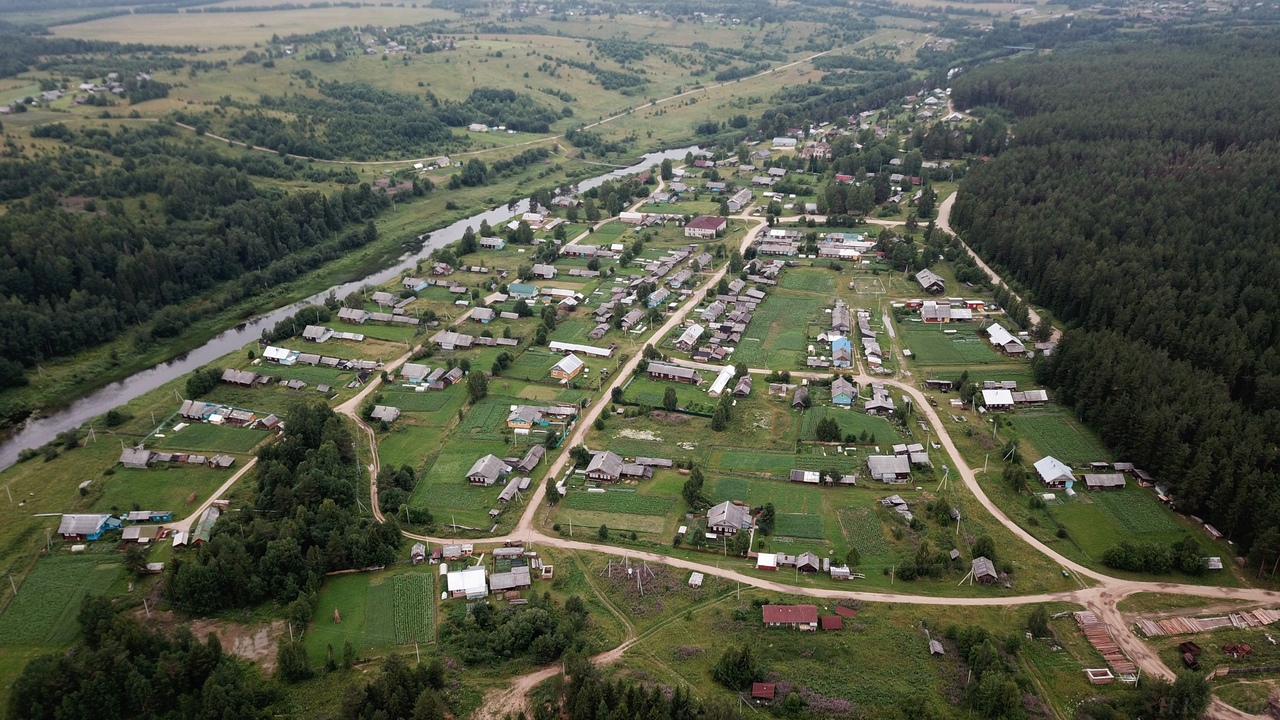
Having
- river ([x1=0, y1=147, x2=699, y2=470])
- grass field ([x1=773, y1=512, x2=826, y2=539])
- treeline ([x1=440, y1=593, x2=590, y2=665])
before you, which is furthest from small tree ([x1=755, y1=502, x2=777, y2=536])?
river ([x1=0, y1=147, x2=699, y2=470])

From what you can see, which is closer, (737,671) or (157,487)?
(737,671)

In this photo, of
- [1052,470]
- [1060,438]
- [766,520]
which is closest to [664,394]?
[766,520]

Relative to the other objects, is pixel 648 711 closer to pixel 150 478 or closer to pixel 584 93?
pixel 150 478

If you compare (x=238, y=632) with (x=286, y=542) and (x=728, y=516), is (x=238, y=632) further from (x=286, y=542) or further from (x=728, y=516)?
(x=728, y=516)

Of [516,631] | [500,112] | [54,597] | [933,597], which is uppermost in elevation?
[500,112]

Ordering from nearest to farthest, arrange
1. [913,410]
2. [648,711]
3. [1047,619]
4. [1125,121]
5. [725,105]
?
[648,711] → [1047,619] → [913,410] → [1125,121] → [725,105]

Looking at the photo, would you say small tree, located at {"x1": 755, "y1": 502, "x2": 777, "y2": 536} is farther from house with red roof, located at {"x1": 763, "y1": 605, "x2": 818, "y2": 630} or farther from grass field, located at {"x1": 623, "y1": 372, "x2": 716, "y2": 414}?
grass field, located at {"x1": 623, "y1": 372, "x2": 716, "y2": 414}

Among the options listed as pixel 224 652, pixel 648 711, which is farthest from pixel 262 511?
pixel 648 711

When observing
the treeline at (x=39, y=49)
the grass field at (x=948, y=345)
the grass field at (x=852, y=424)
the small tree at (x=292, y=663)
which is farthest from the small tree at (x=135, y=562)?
the treeline at (x=39, y=49)
